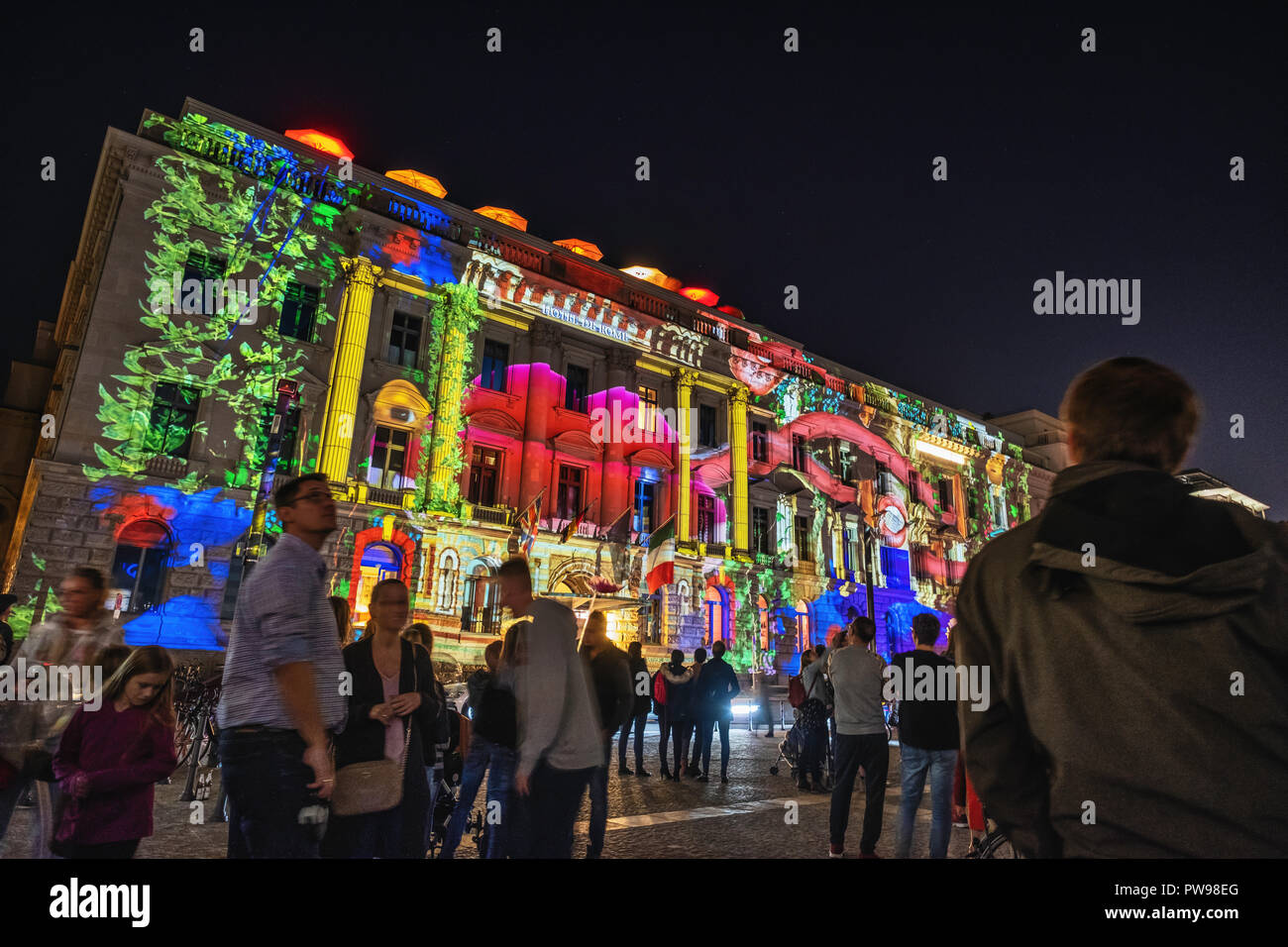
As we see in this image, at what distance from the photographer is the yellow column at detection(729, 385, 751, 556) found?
97.5 feet

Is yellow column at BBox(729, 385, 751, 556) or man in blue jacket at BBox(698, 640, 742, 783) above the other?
yellow column at BBox(729, 385, 751, 556)

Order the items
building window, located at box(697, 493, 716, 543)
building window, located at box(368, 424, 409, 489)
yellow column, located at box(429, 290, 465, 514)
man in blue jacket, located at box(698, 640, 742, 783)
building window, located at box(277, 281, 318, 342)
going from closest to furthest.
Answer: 1. man in blue jacket, located at box(698, 640, 742, 783)
2. building window, located at box(277, 281, 318, 342)
3. building window, located at box(368, 424, 409, 489)
4. yellow column, located at box(429, 290, 465, 514)
5. building window, located at box(697, 493, 716, 543)

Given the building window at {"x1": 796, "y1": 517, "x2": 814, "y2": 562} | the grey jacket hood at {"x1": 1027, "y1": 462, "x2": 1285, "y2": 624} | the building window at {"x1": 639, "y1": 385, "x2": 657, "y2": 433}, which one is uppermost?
the building window at {"x1": 639, "y1": 385, "x2": 657, "y2": 433}

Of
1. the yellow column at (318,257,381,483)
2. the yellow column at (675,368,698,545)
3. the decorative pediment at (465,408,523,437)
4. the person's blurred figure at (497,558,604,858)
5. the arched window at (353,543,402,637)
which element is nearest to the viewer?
the person's blurred figure at (497,558,604,858)

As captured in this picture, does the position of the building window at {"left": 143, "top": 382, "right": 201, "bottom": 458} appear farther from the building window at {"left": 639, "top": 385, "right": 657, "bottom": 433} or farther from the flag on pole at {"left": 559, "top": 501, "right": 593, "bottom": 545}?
the building window at {"left": 639, "top": 385, "right": 657, "bottom": 433}

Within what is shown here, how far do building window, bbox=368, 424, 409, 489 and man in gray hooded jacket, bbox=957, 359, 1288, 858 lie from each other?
22073mm

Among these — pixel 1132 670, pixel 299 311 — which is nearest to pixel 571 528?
pixel 299 311

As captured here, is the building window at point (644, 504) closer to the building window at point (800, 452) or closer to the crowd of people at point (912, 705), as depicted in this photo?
the building window at point (800, 452)

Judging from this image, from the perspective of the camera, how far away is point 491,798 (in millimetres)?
4211

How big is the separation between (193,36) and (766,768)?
18.3 meters

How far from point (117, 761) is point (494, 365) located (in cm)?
2304

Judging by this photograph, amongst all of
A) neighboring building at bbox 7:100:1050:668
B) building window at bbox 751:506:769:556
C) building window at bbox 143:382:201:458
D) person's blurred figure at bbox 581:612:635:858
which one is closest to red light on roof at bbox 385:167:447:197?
neighboring building at bbox 7:100:1050:668

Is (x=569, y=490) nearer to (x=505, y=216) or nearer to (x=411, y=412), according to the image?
(x=411, y=412)
